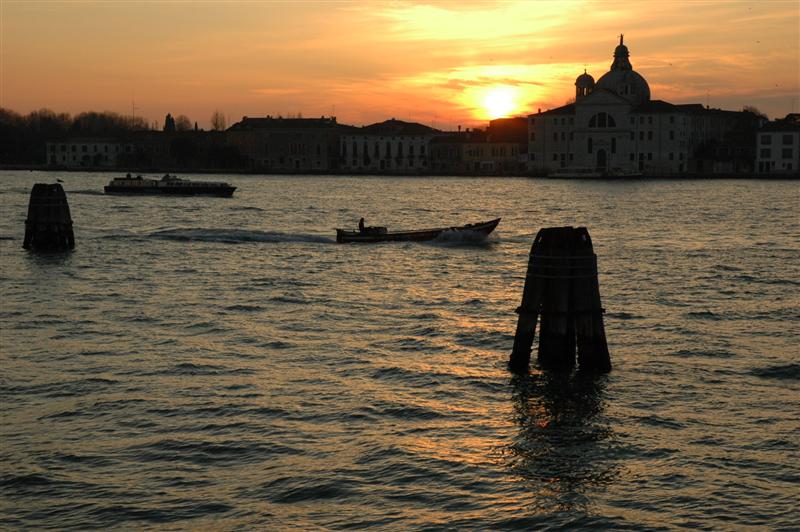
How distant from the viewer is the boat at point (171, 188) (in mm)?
96812

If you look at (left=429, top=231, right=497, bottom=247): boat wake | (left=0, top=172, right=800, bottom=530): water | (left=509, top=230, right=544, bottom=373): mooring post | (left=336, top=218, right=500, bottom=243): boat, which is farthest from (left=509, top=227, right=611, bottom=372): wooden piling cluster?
(left=429, top=231, right=497, bottom=247): boat wake

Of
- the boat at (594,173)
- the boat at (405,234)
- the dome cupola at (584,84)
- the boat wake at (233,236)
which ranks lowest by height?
the boat wake at (233,236)

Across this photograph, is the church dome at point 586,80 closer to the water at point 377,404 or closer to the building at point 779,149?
the building at point 779,149

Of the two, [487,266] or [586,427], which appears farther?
[487,266]

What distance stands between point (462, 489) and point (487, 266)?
88.9ft

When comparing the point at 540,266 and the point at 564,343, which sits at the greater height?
the point at 540,266

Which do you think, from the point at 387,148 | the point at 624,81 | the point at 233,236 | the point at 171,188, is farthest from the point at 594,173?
the point at 233,236

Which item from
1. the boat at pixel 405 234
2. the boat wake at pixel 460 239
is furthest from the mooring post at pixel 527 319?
the boat wake at pixel 460 239

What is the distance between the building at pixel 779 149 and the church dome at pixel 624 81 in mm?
16822

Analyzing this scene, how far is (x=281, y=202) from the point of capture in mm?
90562

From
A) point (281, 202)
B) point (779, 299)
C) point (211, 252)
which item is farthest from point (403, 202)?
point (779, 299)

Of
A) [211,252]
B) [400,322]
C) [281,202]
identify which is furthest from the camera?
[281,202]

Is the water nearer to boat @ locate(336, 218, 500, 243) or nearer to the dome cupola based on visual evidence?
boat @ locate(336, 218, 500, 243)

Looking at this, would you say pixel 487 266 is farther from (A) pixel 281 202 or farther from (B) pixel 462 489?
(A) pixel 281 202
